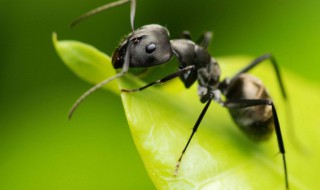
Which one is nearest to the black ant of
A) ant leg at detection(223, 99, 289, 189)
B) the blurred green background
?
ant leg at detection(223, 99, 289, 189)

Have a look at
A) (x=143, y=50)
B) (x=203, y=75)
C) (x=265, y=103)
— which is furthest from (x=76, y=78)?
(x=265, y=103)

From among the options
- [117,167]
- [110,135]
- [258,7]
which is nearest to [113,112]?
[110,135]

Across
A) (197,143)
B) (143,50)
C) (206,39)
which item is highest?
(143,50)

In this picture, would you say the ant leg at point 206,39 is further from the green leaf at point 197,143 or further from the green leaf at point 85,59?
the green leaf at point 85,59

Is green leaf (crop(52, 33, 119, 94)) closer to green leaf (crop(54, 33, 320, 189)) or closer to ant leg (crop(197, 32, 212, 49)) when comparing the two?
green leaf (crop(54, 33, 320, 189))

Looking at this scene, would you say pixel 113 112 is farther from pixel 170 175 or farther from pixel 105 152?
pixel 170 175

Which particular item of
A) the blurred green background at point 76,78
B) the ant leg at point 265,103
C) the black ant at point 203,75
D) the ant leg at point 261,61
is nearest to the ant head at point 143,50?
the black ant at point 203,75

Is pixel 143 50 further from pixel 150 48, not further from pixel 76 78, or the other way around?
pixel 76 78
